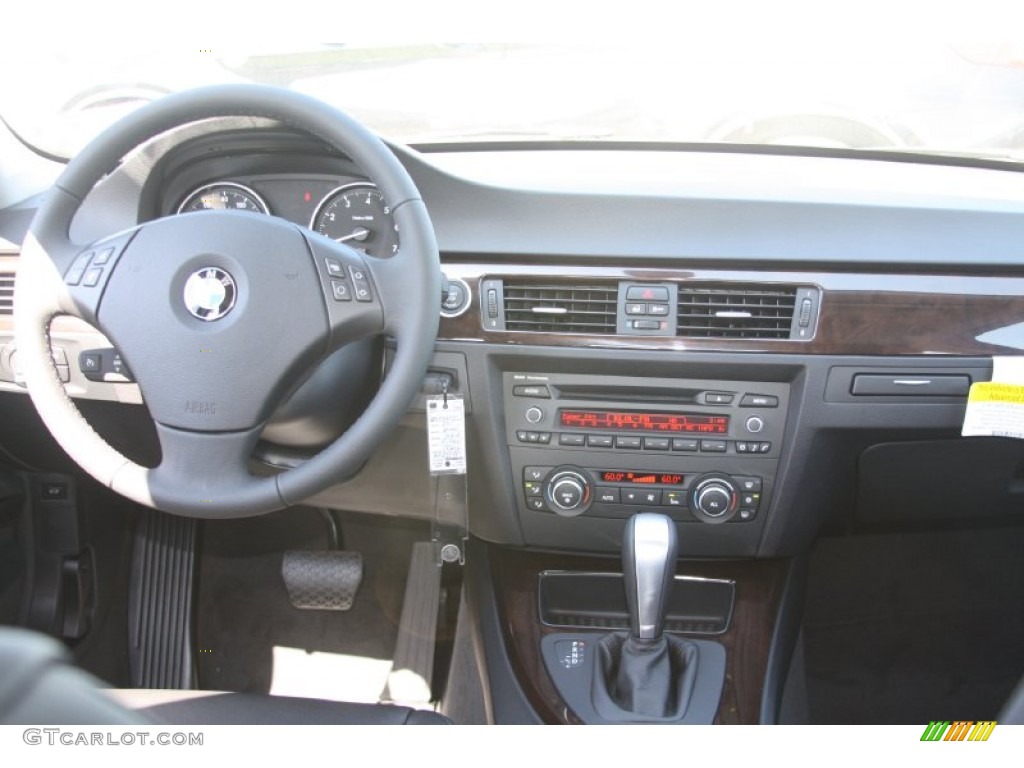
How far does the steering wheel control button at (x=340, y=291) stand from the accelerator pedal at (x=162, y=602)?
4.13 feet

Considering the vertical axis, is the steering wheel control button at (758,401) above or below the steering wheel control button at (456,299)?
below

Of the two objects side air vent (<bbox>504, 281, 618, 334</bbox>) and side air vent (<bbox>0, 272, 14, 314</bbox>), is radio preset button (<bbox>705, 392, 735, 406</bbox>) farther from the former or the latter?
side air vent (<bbox>0, 272, 14, 314</bbox>)

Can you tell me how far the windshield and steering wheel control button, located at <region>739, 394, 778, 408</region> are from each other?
2.09 ft

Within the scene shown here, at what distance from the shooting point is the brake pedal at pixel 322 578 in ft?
7.81

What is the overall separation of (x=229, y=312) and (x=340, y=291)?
0.53 feet

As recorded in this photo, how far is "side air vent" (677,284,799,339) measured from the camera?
63.2 inches

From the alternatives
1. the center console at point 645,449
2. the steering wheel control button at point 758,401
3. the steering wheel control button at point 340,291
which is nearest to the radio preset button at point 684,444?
the center console at point 645,449

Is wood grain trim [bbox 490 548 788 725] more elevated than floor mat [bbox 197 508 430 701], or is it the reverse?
wood grain trim [bbox 490 548 788 725]

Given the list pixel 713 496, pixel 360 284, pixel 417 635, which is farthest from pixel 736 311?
pixel 417 635

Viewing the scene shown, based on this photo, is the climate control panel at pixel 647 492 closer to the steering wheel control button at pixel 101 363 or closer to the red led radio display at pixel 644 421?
the red led radio display at pixel 644 421

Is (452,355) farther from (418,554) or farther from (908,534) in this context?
(908,534)

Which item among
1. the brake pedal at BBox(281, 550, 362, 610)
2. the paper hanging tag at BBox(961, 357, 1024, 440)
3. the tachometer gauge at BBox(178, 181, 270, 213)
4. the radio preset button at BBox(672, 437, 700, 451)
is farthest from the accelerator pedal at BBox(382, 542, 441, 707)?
the paper hanging tag at BBox(961, 357, 1024, 440)

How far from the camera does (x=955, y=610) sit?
225 cm

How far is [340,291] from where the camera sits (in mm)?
1334
